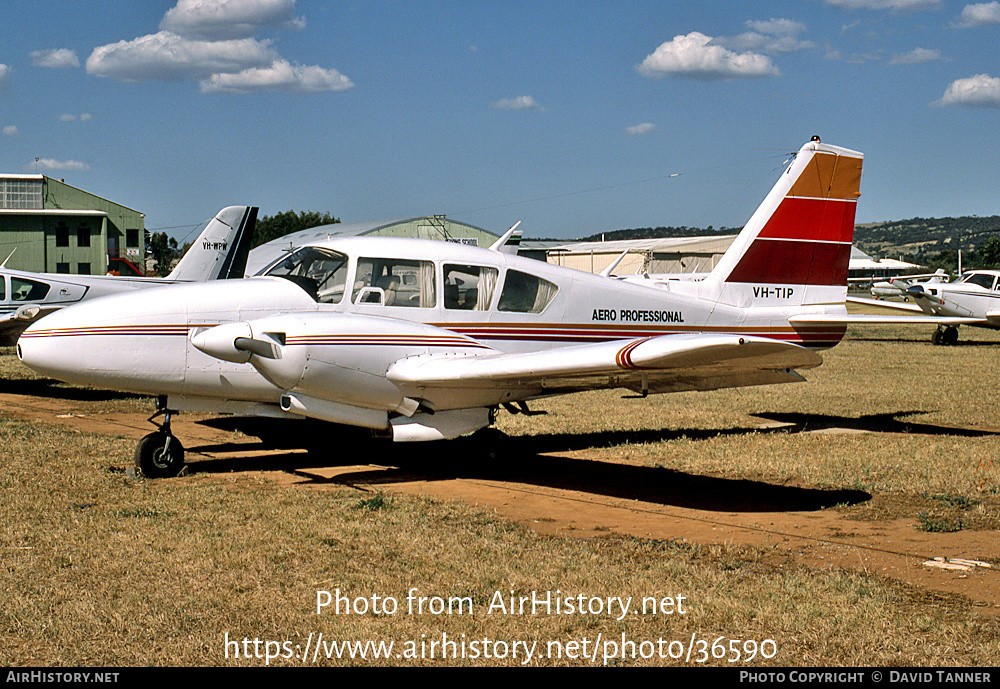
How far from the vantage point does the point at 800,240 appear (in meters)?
12.1

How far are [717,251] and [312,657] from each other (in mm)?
66186

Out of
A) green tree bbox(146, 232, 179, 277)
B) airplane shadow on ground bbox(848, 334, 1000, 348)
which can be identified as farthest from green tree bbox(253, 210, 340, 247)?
airplane shadow on ground bbox(848, 334, 1000, 348)

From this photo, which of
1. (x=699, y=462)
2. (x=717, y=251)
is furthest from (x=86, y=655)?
(x=717, y=251)

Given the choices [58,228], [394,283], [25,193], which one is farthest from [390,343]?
[25,193]

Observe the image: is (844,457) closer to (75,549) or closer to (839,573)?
(839,573)

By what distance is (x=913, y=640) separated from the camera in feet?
16.2

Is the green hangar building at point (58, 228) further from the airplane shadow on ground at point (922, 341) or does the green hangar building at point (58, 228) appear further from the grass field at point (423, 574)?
the grass field at point (423, 574)

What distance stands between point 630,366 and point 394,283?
3.03m

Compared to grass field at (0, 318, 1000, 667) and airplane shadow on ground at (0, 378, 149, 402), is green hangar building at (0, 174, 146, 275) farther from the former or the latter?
grass field at (0, 318, 1000, 667)

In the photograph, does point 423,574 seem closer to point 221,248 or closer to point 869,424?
point 869,424

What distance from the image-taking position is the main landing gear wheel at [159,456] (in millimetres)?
9273

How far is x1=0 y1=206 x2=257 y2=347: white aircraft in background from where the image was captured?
18.5 metres

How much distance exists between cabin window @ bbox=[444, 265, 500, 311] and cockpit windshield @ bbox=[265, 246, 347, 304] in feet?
3.65

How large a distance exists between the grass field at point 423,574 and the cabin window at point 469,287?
2.26 m
